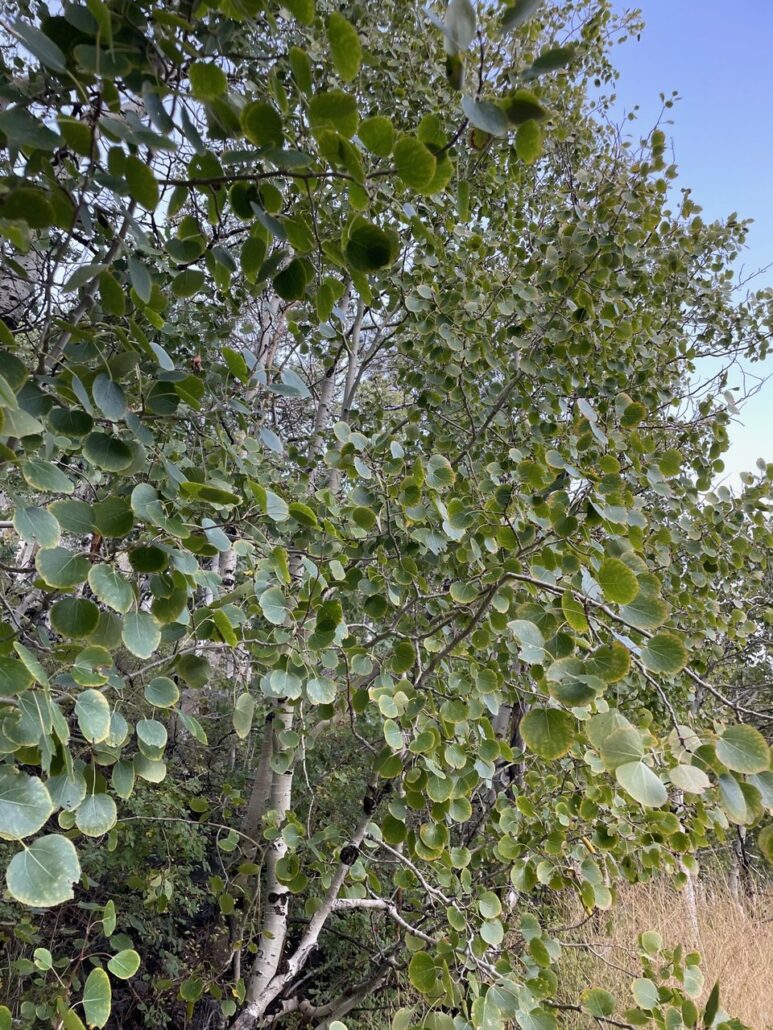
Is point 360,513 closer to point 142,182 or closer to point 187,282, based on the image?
point 187,282

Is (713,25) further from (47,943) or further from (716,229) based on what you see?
(47,943)

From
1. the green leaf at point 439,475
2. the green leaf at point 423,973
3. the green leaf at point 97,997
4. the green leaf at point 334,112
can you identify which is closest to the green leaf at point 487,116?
the green leaf at point 334,112

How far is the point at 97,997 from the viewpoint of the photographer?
0.82m

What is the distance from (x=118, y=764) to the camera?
874 mm

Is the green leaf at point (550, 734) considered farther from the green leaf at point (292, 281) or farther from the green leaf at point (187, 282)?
the green leaf at point (187, 282)

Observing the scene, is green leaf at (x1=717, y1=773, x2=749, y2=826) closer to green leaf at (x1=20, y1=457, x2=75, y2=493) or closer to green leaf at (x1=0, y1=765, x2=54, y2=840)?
green leaf at (x1=0, y1=765, x2=54, y2=840)

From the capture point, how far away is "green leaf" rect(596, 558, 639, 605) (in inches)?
28.9

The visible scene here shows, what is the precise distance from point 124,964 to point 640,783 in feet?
2.89

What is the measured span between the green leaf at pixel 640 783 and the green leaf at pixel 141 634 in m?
0.55

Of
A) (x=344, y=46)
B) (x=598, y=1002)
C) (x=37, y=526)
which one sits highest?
(x=344, y=46)

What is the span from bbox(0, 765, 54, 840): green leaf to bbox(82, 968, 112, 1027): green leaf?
0.42 meters

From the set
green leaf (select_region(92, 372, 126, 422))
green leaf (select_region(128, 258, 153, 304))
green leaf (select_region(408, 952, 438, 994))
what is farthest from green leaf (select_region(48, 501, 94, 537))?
green leaf (select_region(408, 952, 438, 994))

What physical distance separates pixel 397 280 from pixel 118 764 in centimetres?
202

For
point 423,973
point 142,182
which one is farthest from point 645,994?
point 142,182
